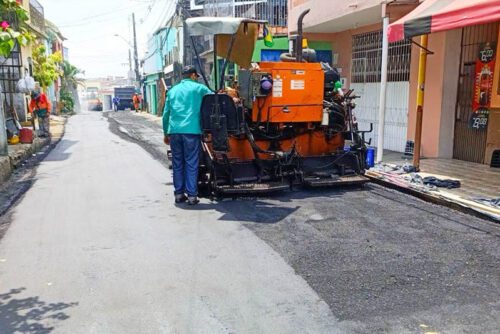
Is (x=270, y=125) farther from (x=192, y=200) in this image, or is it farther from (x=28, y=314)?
(x=28, y=314)

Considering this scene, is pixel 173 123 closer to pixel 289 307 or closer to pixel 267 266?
pixel 267 266

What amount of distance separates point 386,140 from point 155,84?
102ft

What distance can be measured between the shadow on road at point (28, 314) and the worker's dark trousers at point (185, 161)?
313 cm

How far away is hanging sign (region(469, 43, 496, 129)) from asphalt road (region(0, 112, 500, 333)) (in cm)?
318

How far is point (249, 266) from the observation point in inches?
174

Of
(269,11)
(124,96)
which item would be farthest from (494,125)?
(124,96)

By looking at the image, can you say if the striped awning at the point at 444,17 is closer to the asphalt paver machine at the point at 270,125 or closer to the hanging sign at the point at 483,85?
the asphalt paver machine at the point at 270,125

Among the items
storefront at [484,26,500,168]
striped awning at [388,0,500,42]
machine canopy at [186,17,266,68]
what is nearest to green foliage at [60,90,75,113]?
machine canopy at [186,17,266,68]

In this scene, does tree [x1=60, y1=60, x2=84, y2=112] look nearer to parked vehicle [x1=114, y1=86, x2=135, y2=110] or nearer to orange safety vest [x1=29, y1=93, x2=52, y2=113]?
parked vehicle [x1=114, y1=86, x2=135, y2=110]

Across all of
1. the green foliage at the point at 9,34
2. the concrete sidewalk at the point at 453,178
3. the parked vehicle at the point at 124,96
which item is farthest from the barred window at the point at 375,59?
the parked vehicle at the point at 124,96

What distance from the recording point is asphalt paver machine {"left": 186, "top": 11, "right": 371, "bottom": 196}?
264 inches

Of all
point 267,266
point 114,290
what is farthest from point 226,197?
point 114,290

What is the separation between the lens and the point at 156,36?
39.9m

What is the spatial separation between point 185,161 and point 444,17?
4.23 m
